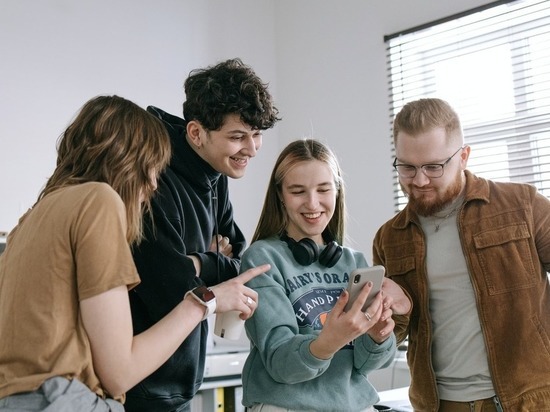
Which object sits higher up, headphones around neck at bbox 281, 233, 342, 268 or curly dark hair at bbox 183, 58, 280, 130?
curly dark hair at bbox 183, 58, 280, 130

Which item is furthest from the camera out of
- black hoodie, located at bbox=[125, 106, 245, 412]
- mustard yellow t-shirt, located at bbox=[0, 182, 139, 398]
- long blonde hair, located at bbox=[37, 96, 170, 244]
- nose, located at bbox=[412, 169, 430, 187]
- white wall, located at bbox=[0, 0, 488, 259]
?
white wall, located at bbox=[0, 0, 488, 259]

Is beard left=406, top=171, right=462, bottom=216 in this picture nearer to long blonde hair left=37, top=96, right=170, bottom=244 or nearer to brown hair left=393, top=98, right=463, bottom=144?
brown hair left=393, top=98, right=463, bottom=144

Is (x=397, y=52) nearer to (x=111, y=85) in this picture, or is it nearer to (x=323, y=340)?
(x=111, y=85)

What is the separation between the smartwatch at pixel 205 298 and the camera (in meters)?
1.23

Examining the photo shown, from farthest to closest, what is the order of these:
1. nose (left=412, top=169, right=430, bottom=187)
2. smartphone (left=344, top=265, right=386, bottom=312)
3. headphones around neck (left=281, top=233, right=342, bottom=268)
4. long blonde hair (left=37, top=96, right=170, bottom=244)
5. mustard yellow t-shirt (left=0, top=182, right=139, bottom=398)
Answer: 1. nose (left=412, top=169, right=430, bottom=187)
2. headphones around neck (left=281, top=233, right=342, bottom=268)
3. smartphone (left=344, top=265, right=386, bottom=312)
4. long blonde hair (left=37, top=96, right=170, bottom=244)
5. mustard yellow t-shirt (left=0, top=182, right=139, bottom=398)

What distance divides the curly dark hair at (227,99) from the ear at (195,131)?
0.04 ft

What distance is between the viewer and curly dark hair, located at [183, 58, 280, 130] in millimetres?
1630

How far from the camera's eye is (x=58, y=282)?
3.48 ft

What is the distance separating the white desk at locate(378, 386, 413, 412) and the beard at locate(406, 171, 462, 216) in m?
0.75

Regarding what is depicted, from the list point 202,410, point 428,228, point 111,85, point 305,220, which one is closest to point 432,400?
point 428,228

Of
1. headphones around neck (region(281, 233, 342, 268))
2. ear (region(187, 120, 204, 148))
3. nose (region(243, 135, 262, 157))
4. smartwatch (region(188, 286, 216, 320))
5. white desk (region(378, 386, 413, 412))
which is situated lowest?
white desk (region(378, 386, 413, 412))

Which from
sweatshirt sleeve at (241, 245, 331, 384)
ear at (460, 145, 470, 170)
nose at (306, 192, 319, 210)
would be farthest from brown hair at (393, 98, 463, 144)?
sweatshirt sleeve at (241, 245, 331, 384)

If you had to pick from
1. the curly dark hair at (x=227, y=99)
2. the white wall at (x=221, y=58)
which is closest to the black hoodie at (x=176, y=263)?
the curly dark hair at (x=227, y=99)

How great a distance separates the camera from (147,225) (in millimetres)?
1471
